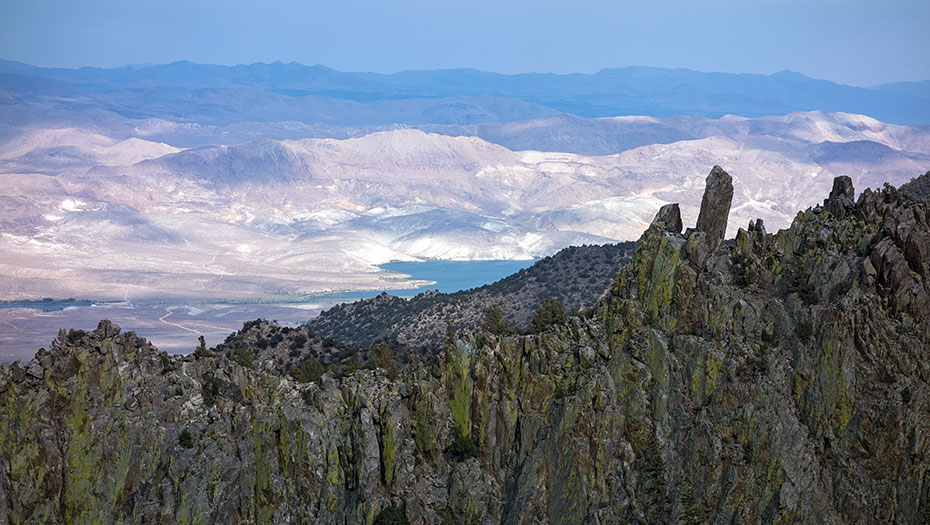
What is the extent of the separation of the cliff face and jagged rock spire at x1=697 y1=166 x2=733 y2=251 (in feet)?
7.20

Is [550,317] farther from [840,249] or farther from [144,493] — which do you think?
[144,493]

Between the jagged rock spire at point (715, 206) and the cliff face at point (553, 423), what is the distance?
2.20 m

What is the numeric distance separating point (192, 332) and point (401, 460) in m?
104

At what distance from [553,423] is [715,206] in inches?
358

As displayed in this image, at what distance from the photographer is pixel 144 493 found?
88.2 feet

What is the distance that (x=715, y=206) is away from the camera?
3161cm

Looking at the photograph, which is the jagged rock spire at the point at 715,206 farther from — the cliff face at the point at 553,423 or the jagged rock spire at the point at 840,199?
the jagged rock spire at the point at 840,199

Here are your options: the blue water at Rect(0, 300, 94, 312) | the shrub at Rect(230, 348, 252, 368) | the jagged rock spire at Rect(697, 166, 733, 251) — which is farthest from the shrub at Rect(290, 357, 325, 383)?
the blue water at Rect(0, 300, 94, 312)

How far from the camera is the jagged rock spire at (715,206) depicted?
103 feet

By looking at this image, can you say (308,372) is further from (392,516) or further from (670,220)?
(670,220)

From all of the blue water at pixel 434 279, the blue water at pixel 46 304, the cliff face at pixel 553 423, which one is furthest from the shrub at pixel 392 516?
the blue water at pixel 434 279

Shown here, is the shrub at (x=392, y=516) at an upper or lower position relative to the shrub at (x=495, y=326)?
lower

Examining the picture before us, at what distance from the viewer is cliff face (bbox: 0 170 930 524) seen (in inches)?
1064

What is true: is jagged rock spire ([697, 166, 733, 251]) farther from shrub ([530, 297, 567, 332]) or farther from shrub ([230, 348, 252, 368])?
shrub ([230, 348, 252, 368])
